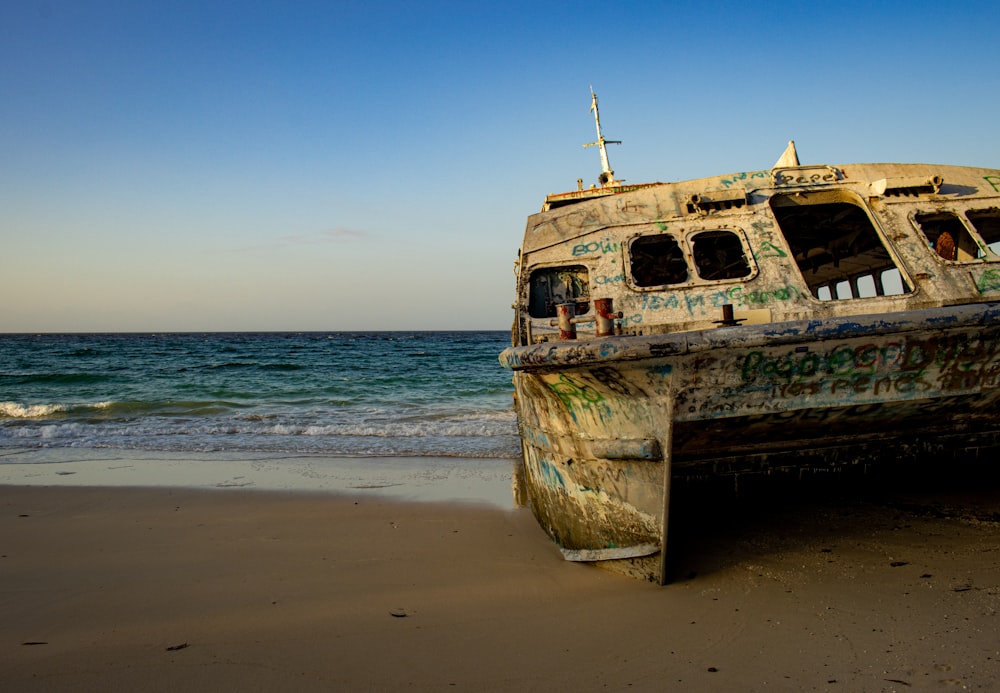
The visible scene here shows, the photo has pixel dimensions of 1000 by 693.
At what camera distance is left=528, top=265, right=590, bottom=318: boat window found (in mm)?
4449

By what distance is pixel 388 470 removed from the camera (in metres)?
7.47

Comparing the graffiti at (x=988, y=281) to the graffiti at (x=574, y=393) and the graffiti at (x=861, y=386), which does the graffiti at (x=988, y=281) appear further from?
the graffiti at (x=574, y=393)

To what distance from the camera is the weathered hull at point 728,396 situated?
300 centimetres

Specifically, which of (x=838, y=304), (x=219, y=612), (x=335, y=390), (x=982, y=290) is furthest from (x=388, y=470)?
(x=335, y=390)

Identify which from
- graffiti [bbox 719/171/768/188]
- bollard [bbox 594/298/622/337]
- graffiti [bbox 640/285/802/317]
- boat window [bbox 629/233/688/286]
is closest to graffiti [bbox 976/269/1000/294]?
graffiti [bbox 640/285/802/317]

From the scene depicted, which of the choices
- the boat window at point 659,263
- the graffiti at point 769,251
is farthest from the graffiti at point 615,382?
the boat window at point 659,263

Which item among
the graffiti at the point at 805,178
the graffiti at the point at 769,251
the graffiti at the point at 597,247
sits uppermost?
the graffiti at the point at 805,178

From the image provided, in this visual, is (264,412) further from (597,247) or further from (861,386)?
(861,386)

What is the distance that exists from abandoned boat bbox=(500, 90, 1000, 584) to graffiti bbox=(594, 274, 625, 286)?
14mm

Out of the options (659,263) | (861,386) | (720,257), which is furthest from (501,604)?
(720,257)

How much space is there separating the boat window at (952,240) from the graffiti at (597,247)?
6.88ft

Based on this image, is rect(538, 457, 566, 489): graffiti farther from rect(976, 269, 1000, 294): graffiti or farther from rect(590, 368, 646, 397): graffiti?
rect(976, 269, 1000, 294): graffiti

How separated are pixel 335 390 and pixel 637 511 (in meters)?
15.9

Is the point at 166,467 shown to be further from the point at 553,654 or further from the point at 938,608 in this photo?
the point at 938,608
